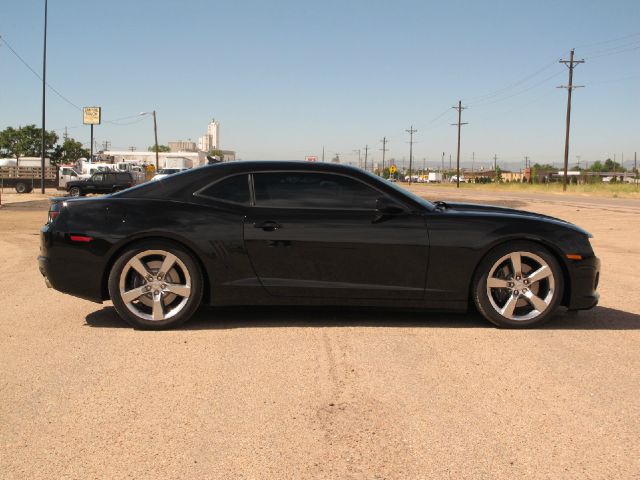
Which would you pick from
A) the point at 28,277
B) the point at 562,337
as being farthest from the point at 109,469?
the point at 28,277

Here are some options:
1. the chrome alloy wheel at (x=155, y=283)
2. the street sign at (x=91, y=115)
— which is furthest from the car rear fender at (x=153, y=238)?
the street sign at (x=91, y=115)

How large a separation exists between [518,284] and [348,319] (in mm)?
1436

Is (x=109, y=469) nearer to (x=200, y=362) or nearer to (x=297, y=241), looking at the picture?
(x=200, y=362)

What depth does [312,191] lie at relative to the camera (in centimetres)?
540

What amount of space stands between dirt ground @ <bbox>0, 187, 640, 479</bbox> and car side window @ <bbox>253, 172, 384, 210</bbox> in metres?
1.00

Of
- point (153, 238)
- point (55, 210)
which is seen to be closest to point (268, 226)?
point (153, 238)

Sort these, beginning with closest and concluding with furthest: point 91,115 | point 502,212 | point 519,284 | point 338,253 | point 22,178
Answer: point 338,253 < point 519,284 < point 502,212 < point 22,178 < point 91,115

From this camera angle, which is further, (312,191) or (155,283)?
(312,191)

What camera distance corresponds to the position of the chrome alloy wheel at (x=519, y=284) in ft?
17.4

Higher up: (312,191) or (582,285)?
(312,191)

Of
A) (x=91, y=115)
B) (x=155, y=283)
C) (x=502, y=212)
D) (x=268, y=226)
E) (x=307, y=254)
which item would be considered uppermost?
(x=91, y=115)

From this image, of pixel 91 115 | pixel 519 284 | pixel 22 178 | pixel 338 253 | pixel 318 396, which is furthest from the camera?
pixel 91 115

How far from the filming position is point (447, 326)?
18.0ft

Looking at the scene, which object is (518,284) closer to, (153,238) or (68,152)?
(153,238)
